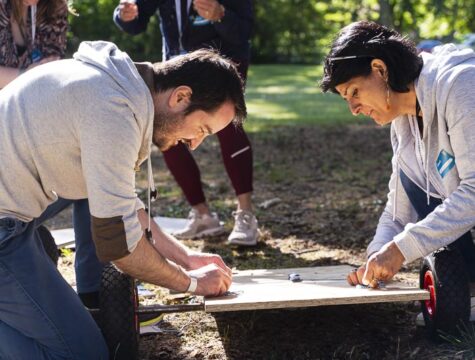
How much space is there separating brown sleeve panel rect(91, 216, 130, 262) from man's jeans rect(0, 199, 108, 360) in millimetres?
331

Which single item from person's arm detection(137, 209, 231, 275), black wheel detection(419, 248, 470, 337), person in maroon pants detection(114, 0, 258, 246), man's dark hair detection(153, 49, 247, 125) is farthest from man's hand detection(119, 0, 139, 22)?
black wheel detection(419, 248, 470, 337)

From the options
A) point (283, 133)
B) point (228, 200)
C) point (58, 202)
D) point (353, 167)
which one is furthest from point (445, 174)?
point (283, 133)

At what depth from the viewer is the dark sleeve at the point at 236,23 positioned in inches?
188

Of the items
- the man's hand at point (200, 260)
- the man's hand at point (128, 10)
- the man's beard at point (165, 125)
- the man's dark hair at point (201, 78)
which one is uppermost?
the man's dark hair at point (201, 78)

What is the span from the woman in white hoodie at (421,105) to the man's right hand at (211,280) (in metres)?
0.57

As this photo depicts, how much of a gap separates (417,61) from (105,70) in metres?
1.31

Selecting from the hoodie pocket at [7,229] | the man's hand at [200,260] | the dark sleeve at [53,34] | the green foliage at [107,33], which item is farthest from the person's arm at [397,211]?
the green foliage at [107,33]

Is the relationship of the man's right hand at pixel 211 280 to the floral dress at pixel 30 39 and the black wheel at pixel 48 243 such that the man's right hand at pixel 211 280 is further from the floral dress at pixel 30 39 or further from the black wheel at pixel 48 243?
the floral dress at pixel 30 39

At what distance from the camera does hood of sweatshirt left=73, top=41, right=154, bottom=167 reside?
268cm

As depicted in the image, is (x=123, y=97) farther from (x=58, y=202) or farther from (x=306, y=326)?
(x=306, y=326)

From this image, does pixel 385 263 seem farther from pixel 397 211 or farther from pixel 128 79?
pixel 128 79

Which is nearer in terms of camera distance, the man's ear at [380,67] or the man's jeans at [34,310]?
the man's jeans at [34,310]

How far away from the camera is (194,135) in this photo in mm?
2885

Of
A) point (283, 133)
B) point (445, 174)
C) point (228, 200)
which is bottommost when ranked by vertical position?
point (283, 133)
